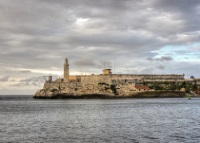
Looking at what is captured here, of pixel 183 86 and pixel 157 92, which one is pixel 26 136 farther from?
pixel 183 86

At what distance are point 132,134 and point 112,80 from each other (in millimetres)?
144476

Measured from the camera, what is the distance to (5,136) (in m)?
35.0

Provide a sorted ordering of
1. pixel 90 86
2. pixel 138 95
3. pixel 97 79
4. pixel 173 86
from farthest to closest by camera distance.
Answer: pixel 173 86 → pixel 97 79 → pixel 138 95 → pixel 90 86

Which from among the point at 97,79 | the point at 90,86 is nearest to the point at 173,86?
the point at 97,79

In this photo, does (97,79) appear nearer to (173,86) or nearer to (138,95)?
(138,95)

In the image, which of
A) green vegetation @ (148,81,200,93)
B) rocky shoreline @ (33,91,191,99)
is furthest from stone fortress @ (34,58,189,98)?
green vegetation @ (148,81,200,93)

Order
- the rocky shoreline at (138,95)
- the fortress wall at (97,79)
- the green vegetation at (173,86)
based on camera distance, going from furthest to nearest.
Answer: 1. the green vegetation at (173,86)
2. the fortress wall at (97,79)
3. the rocky shoreline at (138,95)

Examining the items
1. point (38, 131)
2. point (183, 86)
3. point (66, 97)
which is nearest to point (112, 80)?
point (66, 97)

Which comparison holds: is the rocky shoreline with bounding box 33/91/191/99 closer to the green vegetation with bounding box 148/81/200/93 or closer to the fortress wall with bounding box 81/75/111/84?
the green vegetation with bounding box 148/81/200/93

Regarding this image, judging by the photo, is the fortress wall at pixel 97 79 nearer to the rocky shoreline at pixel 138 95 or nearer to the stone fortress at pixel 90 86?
the stone fortress at pixel 90 86

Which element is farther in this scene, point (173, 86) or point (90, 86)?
point (173, 86)

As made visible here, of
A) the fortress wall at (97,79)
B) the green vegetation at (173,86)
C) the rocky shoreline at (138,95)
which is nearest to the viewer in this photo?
the rocky shoreline at (138,95)

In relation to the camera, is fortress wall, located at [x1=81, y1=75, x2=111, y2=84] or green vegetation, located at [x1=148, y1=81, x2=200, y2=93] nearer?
fortress wall, located at [x1=81, y1=75, x2=111, y2=84]

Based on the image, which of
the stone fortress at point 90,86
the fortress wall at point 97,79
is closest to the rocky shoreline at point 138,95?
the stone fortress at point 90,86
